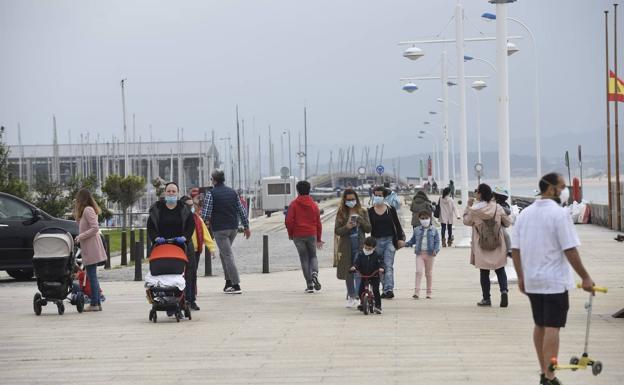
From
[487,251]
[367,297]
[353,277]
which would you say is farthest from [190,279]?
[487,251]

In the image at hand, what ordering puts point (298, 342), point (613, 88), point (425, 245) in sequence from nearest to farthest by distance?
1. point (298, 342)
2. point (425, 245)
3. point (613, 88)

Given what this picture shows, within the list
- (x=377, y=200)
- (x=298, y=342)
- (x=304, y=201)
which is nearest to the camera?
(x=298, y=342)

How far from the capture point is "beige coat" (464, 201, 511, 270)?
16547mm

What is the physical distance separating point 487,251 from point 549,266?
7.43 m

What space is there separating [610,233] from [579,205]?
1010 cm

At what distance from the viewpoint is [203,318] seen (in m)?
15.8

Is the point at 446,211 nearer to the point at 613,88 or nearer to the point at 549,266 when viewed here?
the point at 613,88

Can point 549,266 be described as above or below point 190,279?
above

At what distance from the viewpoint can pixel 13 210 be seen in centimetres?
2564

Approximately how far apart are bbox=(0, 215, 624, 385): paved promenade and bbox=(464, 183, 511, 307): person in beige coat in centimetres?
33

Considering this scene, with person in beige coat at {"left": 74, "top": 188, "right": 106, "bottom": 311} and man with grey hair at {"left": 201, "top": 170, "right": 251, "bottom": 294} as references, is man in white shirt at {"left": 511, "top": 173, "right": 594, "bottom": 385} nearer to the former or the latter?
person in beige coat at {"left": 74, "top": 188, "right": 106, "bottom": 311}

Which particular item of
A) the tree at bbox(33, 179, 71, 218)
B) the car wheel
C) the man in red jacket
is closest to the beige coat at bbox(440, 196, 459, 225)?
the car wheel

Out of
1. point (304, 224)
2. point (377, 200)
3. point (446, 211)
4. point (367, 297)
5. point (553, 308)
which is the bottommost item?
point (367, 297)

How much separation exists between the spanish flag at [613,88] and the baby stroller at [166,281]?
30413mm
